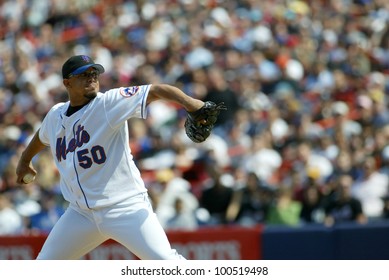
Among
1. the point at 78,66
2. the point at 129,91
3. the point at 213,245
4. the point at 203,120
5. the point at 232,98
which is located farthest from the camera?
the point at 232,98

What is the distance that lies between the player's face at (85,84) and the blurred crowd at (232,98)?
4.72 metres

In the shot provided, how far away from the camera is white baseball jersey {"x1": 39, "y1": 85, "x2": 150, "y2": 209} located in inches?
249

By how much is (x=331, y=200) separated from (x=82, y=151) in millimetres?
5014

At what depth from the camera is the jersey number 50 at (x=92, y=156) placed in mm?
6387

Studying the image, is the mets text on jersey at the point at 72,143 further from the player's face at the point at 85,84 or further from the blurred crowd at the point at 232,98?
the blurred crowd at the point at 232,98

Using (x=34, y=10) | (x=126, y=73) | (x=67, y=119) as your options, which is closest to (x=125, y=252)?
(x=67, y=119)

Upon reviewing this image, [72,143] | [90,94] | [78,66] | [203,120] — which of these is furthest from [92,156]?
[203,120]

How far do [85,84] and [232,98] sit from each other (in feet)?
24.0

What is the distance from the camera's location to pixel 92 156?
252 inches

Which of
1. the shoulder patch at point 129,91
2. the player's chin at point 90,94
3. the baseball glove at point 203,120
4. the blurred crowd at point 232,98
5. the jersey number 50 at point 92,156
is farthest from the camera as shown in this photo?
the blurred crowd at point 232,98

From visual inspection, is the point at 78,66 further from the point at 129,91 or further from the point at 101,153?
the point at 101,153

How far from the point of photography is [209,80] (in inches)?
552

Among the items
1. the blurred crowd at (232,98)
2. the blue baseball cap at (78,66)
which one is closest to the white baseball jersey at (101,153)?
the blue baseball cap at (78,66)
